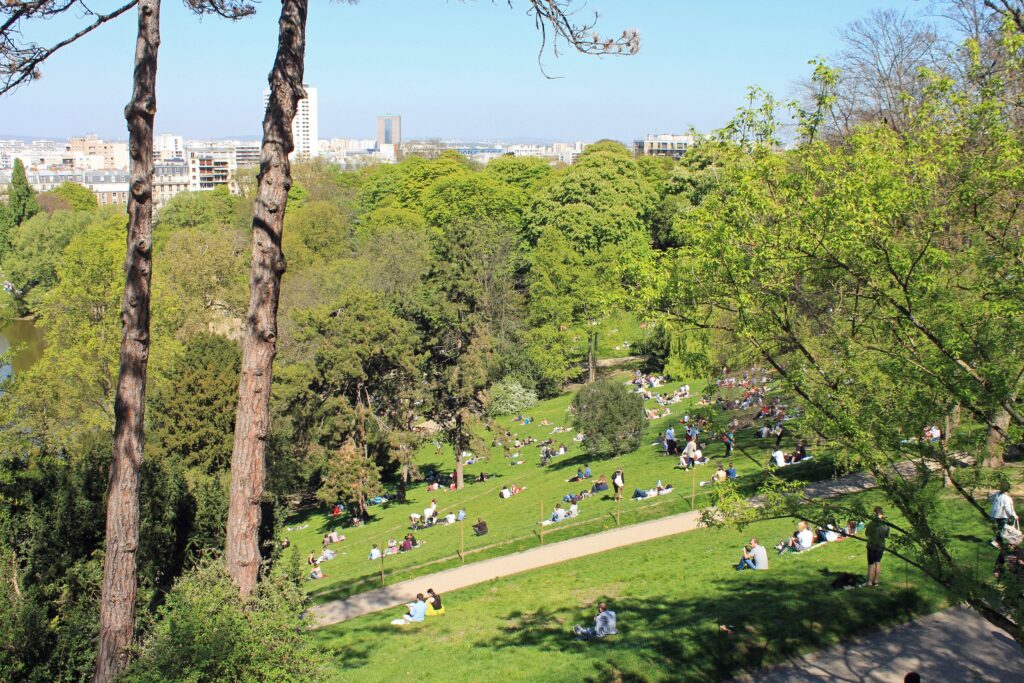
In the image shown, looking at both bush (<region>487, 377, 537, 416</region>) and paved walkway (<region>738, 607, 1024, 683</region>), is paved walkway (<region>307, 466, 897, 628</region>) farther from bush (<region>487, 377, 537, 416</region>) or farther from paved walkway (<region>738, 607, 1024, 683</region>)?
bush (<region>487, 377, 537, 416</region>)

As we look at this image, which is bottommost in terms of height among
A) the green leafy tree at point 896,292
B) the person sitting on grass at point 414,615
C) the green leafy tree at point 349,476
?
the green leafy tree at point 349,476

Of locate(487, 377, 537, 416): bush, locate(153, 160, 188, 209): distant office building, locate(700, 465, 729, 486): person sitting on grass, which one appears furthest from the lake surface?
locate(153, 160, 188, 209): distant office building

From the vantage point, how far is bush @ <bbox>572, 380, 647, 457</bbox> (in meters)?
27.9

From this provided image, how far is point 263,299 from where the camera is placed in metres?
8.17

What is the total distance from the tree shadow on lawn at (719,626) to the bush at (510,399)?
26.5 metres

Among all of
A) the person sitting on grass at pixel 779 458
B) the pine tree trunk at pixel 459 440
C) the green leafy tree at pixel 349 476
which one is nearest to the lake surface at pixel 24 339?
the green leafy tree at pixel 349 476

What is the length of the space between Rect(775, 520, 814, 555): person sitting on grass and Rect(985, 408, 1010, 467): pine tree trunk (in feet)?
10.7

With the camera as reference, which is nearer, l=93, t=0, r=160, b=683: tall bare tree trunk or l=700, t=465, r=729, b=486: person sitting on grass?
l=93, t=0, r=160, b=683: tall bare tree trunk

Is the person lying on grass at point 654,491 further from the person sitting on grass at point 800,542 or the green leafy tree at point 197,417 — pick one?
the green leafy tree at point 197,417

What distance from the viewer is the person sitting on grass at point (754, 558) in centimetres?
1504

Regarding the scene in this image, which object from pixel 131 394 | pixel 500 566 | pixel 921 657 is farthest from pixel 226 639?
pixel 500 566

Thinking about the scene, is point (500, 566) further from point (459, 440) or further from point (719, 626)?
point (459, 440)

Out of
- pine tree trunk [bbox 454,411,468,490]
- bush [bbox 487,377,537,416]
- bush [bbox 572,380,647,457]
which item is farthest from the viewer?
bush [bbox 487,377,537,416]

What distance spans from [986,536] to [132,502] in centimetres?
1324
